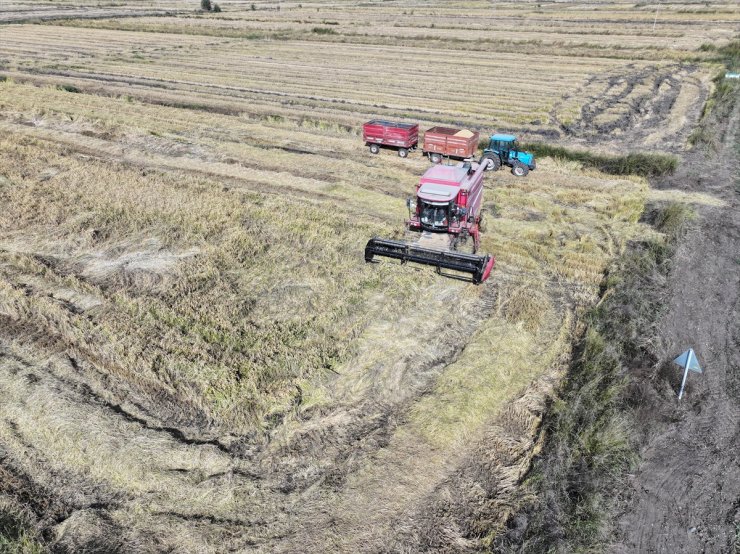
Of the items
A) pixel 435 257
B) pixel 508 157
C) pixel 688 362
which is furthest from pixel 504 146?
pixel 688 362

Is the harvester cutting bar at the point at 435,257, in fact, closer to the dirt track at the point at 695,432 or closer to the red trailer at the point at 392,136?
the dirt track at the point at 695,432

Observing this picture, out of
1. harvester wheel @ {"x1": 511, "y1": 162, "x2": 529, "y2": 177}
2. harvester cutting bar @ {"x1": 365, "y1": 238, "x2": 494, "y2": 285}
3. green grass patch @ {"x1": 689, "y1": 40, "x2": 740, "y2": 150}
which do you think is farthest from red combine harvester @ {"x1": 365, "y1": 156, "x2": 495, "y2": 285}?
green grass patch @ {"x1": 689, "y1": 40, "x2": 740, "y2": 150}

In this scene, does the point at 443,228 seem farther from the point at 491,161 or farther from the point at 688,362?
the point at 491,161

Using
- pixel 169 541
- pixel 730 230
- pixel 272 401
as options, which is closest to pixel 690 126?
pixel 730 230

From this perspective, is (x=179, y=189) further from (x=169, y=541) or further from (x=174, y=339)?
(x=169, y=541)

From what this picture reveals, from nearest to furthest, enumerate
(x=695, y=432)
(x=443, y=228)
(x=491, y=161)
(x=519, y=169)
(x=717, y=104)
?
(x=695, y=432) < (x=443, y=228) < (x=519, y=169) < (x=491, y=161) < (x=717, y=104)

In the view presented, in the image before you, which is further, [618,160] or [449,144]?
[618,160]

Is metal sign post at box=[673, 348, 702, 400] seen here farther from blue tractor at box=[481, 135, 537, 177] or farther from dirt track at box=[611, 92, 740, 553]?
blue tractor at box=[481, 135, 537, 177]
